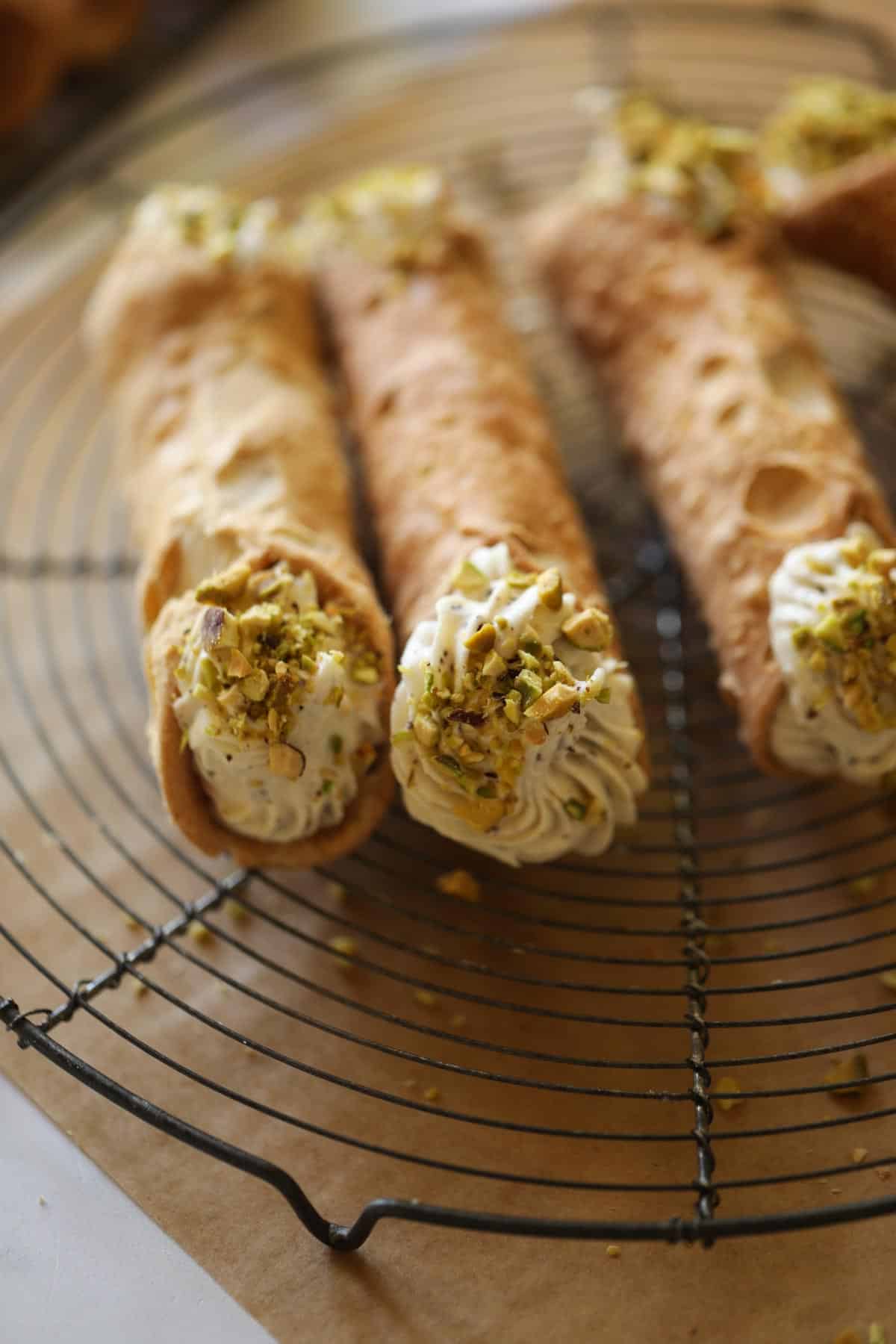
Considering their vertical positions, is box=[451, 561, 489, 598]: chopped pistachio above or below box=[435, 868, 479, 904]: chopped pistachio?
above

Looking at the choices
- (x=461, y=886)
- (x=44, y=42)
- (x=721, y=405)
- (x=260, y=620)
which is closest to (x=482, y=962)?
(x=461, y=886)

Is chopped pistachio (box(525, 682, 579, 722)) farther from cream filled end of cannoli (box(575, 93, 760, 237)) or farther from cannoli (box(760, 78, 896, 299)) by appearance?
cannoli (box(760, 78, 896, 299))

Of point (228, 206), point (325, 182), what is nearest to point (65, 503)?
point (228, 206)

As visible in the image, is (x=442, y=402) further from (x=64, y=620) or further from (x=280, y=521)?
(x=64, y=620)

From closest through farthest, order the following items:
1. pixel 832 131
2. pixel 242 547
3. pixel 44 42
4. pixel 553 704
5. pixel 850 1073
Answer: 1. pixel 553 704
2. pixel 850 1073
3. pixel 242 547
4. pixel 832 131
5. pixel 44 42

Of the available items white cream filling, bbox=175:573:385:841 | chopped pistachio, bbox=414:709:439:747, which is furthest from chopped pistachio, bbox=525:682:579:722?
white cream filling, bbox=175:573:385:841

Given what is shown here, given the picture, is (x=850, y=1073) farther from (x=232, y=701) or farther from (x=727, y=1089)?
(x=232, y=701)

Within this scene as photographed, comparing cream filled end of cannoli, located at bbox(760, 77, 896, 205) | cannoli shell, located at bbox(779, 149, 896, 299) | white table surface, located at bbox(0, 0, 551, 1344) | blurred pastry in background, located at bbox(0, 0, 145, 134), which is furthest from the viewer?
blurred pastry in background, located at bbox(0, 0, 145, 134)
